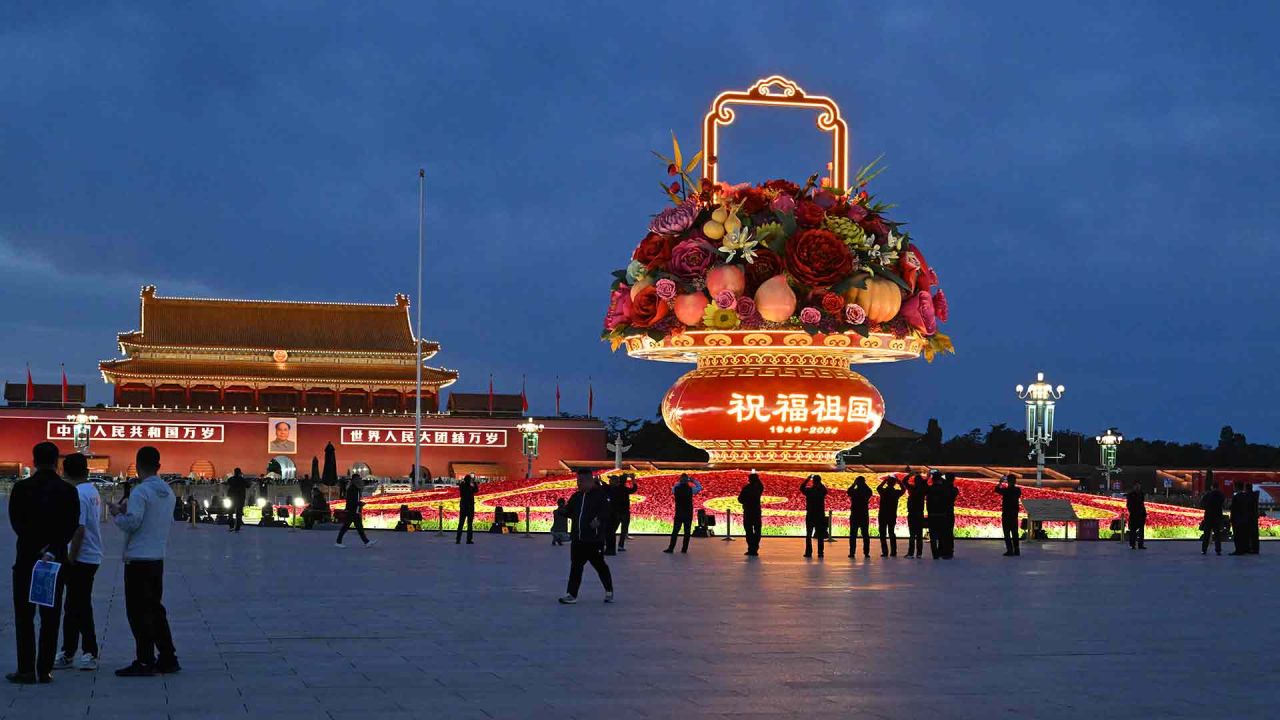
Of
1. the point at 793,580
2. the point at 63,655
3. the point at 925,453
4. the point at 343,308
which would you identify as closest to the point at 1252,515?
the point at 793,580

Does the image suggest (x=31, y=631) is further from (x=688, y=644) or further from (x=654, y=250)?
(x=654, y=250)

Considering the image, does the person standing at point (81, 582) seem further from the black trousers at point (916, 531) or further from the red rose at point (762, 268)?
the red rose at point (762, 268)

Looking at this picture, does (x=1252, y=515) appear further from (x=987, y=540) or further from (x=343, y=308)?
(x=343, y=308)

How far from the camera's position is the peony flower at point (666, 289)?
33.2 m

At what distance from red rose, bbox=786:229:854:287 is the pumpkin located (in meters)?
0.58

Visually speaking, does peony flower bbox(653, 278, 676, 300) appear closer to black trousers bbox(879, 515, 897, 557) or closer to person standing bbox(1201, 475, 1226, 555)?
black trousers bbox(879, 515, 897, 557)

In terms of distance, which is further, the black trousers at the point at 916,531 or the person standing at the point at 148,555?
the black trousers at the point at 916,531

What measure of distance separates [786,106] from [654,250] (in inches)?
179

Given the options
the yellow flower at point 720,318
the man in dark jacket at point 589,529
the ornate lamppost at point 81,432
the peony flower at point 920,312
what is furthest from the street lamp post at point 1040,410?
the ornate lamppost at point 81,432

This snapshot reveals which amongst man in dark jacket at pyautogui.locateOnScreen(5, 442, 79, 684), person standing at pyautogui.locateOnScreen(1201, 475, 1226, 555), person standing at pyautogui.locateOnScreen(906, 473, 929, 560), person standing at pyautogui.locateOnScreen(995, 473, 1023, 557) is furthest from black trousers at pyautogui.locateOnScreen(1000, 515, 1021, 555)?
man in dark jacket at pyautogui.locateOnScreen(5, 442, 79, 684)

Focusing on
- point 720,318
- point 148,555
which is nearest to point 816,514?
point 720,318

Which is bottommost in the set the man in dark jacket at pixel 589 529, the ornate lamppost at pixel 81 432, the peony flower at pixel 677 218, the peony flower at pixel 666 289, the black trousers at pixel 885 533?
the black trousers at pixel 885 533

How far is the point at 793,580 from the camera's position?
64.6 ft

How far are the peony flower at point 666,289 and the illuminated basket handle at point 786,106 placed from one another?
3.01m
